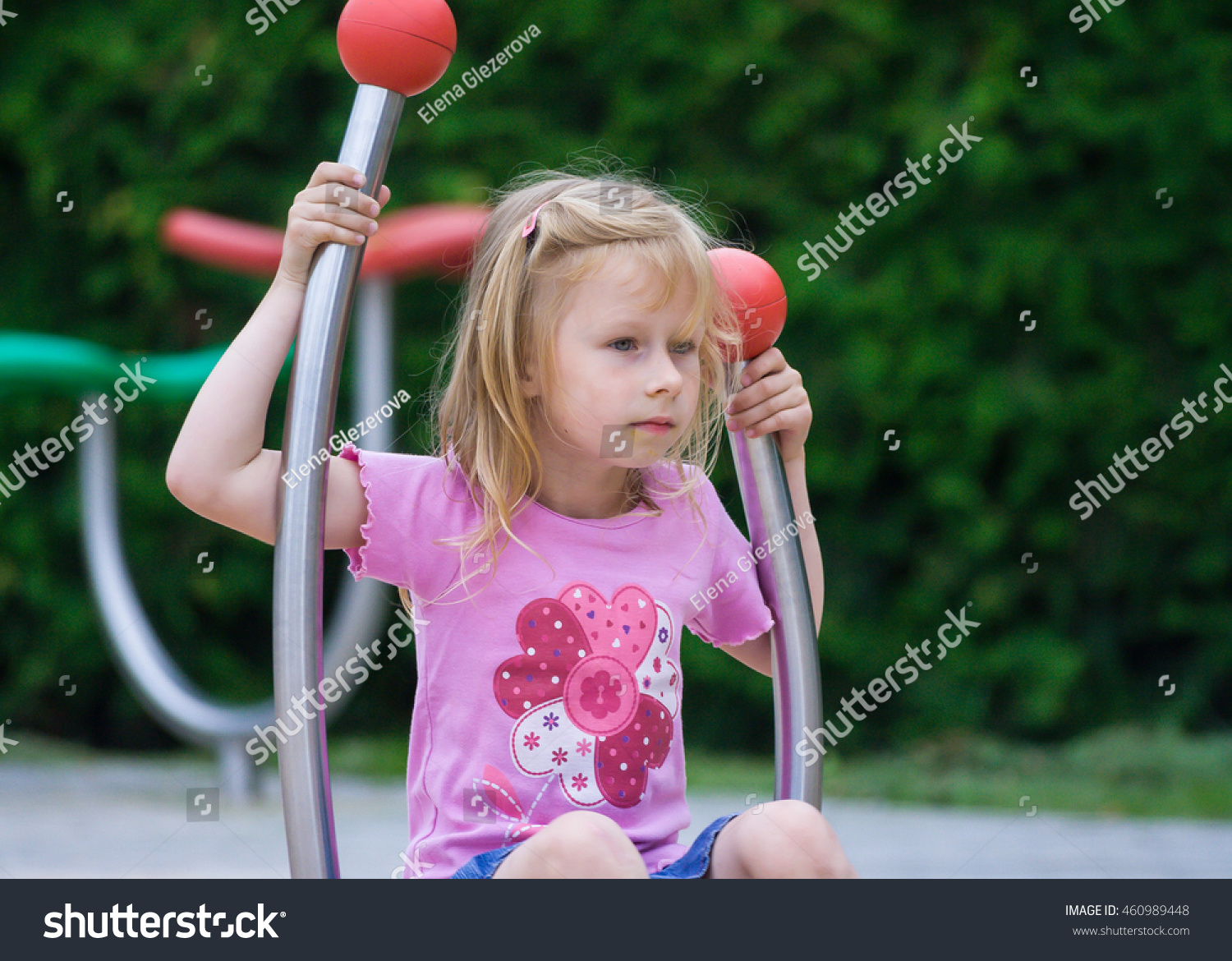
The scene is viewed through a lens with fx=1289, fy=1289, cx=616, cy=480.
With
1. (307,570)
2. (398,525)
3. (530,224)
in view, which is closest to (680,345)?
(530,224)

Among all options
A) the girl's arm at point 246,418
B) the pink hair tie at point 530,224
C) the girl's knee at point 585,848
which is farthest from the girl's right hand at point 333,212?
the girl's knee at point 585,848

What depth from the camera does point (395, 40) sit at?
991 mm

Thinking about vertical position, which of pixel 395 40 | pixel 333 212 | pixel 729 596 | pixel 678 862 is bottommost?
pixel 678 862

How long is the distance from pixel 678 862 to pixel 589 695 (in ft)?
0.53

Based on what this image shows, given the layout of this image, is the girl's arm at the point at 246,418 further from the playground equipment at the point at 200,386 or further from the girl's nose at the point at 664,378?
the playground equipment at the point at 200,386

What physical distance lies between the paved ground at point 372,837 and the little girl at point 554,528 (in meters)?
1.10

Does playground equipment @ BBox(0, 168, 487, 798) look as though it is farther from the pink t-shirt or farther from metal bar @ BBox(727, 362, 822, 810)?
metal bar @ BBox(727, 362, 822, 810)

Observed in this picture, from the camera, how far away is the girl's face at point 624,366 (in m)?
1.11

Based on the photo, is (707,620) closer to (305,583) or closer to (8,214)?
(305,583)

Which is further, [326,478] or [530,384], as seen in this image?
[530,384]

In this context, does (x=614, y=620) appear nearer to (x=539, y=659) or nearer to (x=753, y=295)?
(x=539, y=659)

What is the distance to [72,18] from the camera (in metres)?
3.23
